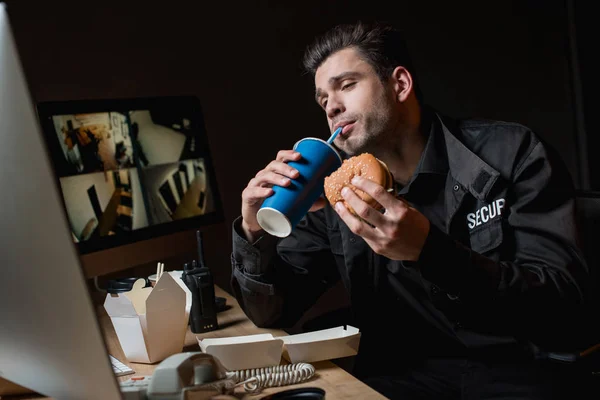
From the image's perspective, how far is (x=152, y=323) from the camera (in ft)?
3.63

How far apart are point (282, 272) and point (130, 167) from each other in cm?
59

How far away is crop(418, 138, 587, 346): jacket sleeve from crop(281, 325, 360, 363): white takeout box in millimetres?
184

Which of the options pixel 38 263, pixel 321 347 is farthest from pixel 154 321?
pixel 38 263

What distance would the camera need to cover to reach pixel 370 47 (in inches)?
66.5

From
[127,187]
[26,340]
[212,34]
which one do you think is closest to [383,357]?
[127,187]

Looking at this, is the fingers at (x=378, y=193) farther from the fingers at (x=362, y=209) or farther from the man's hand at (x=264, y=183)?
the man's hand at (x=264, y=183)

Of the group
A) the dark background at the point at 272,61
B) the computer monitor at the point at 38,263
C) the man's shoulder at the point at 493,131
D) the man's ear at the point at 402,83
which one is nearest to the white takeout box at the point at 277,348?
the computer monitor at the point at 38,263

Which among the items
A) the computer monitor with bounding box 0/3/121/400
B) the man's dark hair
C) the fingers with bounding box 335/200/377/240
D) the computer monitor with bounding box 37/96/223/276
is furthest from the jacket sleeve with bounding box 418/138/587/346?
the computer monitor with bounding box 37/96/223/276

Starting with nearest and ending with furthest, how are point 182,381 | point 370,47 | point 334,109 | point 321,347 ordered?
point 182,381, point 321,347, point 334,109, point 370,47

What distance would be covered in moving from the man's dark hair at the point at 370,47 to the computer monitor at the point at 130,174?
18.8 inches

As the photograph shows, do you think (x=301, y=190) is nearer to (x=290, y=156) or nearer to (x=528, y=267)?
(x=290, y=156)

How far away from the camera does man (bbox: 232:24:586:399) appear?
1.14 m

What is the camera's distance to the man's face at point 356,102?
158 cm

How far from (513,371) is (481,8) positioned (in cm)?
237
